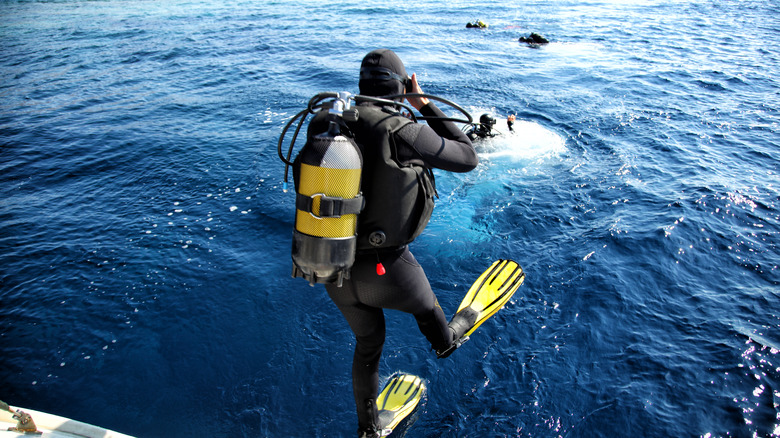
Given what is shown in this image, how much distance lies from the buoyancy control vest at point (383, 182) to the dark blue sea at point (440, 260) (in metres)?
1.92

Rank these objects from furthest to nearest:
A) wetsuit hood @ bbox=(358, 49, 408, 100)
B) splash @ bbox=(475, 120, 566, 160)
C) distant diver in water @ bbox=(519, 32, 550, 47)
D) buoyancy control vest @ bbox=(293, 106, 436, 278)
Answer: distant diver in water @ bbox=(519, 32, 550, 47) → splash @ bbox=(475, 120, 566, 160) → wetsuit hood @ bbox=(358, 49, 408, 100) → buoyancy control vest @ bbox=(293, 106, 436, 278)

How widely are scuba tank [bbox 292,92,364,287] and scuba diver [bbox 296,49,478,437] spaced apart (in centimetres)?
12

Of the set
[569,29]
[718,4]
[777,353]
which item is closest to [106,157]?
[777,353]

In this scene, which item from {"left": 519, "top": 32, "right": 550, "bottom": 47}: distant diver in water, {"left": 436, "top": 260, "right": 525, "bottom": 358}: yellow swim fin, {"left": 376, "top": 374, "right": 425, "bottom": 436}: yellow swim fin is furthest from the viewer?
{"left": 519, "top": 32, "right": 550, "bottom": 47}: distant diver in water

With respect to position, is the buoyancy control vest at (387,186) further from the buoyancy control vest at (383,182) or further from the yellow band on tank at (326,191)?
the yellow band on tank at (326,191)

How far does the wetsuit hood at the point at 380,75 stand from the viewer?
2648mm

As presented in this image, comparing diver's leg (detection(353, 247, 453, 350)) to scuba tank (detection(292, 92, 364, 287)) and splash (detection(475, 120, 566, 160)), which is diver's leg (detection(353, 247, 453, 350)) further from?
splash (detection(475, 120, 566, 160))

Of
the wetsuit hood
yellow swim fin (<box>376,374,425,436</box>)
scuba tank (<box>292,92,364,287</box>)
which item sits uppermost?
the wetsuit hood

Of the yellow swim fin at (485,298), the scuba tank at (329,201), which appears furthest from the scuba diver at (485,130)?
the scuba tank at (329,201)

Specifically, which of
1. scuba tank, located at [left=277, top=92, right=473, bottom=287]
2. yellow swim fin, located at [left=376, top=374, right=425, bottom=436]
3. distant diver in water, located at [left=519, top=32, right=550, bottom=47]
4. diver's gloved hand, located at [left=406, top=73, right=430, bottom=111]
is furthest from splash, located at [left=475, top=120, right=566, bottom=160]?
distant diver in water, located at [left=519, top=32, right=550, bottom=47]

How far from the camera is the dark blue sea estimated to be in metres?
3.77

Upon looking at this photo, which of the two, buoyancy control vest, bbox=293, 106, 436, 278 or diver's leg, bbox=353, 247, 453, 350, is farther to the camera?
diver's leg, bbox=353, 247, 453, 350

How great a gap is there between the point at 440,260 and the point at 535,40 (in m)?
15.4

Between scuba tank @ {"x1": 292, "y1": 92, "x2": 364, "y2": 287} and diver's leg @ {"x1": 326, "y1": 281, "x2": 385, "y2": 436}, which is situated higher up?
scuba tank @ {"x1": 292, "y1": 92, "x2": 364, "y2": 287}
